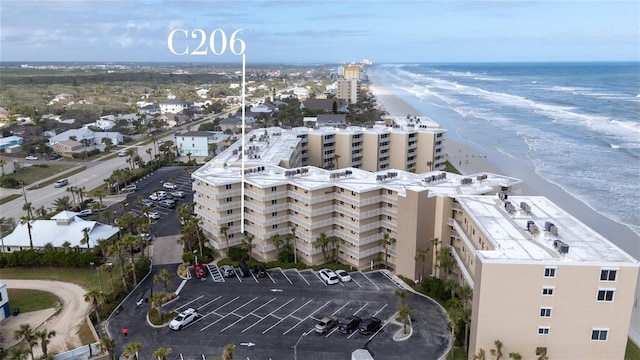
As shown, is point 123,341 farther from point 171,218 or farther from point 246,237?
point 171,218

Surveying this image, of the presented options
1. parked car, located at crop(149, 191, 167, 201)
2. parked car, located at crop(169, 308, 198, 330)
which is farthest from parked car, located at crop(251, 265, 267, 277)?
parked car, located at crop(149, 191, 167, 201)

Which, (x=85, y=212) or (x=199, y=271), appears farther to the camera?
(x=85, y=212)

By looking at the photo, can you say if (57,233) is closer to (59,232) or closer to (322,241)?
(59,232)

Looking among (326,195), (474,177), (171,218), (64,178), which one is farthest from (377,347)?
(64,178)

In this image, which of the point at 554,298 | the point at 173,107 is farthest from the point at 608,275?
the point at 173,107

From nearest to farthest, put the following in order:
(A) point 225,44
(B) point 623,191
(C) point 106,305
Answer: (A) point 225,44
(C) point 106,305
(B) point 623,191
